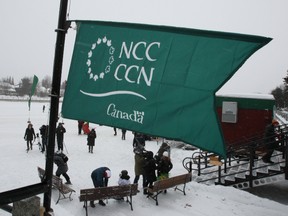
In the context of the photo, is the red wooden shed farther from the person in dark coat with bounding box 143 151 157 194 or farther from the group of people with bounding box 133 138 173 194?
the person in dark coat with bounding box 143 151 157 194

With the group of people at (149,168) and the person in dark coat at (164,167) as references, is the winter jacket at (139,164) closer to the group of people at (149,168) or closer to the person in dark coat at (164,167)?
the group of people at (149,168)

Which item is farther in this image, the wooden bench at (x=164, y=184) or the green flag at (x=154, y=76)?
the wooden bench at (x=164, y=184)

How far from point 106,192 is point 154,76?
17.8 feet

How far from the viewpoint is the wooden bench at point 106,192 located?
7906mm

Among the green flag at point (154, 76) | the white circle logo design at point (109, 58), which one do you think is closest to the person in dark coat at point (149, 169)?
the green flag at point (154, 76)

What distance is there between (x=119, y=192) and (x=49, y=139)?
212 inches

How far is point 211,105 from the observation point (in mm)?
3672

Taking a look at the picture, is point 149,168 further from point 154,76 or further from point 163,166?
point 154,76

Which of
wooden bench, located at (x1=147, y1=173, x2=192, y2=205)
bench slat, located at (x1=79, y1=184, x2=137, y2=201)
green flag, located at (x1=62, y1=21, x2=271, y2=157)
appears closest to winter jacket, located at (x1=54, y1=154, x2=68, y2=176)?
bench slat, located at (x1=79, y1=184, x2=137, y2=201)

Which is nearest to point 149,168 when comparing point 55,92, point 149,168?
point 149,168

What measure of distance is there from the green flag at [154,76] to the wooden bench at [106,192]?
13.8 ft

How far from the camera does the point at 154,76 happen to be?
13.1 feet

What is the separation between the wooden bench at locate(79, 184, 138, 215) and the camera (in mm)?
7906

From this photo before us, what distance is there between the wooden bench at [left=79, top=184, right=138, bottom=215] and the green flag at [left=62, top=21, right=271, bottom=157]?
4.22 m
